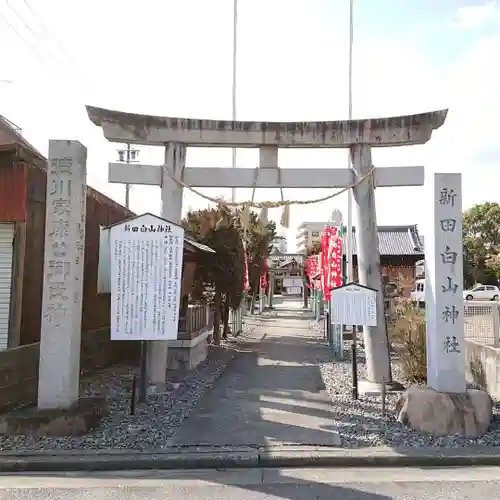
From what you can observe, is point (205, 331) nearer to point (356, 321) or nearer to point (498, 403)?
point (356, 321)

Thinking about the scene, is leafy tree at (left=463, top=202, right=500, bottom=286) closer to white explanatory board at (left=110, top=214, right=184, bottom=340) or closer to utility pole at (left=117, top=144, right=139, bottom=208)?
utility pole at (left=117, top=144, right=139, bottom=208)

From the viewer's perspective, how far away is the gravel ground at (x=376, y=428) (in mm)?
6738

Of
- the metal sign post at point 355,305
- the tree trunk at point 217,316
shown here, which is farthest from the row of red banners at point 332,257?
the metal sign post at point 355,305

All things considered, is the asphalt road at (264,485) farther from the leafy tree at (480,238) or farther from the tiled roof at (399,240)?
the leafy tree at (480,238)

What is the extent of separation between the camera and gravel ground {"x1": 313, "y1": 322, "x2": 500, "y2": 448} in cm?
674

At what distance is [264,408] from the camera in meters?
8.72

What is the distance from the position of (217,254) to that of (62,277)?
30.0 ft

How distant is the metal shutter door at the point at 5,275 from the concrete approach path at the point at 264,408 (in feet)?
12.5

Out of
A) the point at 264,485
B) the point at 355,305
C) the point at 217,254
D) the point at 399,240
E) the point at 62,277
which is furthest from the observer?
the point at 399,240

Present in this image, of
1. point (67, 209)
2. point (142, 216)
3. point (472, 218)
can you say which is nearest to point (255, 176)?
point (142, 216)

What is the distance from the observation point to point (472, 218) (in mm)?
49500

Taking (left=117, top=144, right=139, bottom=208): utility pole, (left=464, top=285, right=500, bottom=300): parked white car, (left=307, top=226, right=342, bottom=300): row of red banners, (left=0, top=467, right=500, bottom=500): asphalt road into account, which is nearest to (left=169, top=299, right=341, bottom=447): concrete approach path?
(left=0, top=467, right=500, bottom=500): asphalt road

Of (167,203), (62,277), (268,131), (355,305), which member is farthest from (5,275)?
(355,305)

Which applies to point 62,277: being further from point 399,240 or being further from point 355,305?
point 399,240
